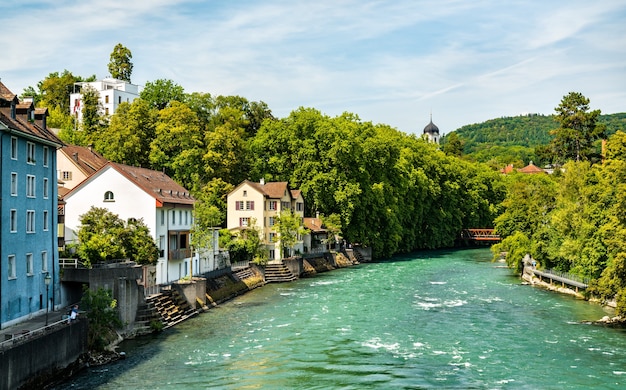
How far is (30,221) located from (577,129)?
265 ft

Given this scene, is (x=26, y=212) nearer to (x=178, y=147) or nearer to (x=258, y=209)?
(x=258, y=209)

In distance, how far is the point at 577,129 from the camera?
98.5m

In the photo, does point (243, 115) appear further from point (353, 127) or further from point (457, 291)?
point (457, 291)

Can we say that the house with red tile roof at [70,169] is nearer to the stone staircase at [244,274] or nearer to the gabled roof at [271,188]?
the stone staircase at [244,274]

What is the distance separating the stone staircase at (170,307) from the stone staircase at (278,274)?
77.6 ft

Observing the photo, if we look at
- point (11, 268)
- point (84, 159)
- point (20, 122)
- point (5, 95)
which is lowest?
point (11, 268)

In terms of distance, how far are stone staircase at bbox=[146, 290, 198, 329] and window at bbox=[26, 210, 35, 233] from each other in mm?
9958

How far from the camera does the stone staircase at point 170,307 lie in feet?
153

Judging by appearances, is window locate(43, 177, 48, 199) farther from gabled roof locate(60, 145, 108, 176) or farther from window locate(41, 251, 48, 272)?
gabled roof locate(60, 145, 108, 176)

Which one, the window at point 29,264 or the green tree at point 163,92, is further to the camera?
the green tree at point 163,92

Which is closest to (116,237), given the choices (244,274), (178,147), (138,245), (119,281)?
(138,245)

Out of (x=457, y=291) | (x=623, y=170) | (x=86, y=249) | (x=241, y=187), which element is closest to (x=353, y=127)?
(x=241, y=187)

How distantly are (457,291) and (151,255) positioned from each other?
29.5m

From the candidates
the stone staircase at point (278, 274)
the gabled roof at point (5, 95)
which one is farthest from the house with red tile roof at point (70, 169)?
the gabled roof at point (5, 95)
